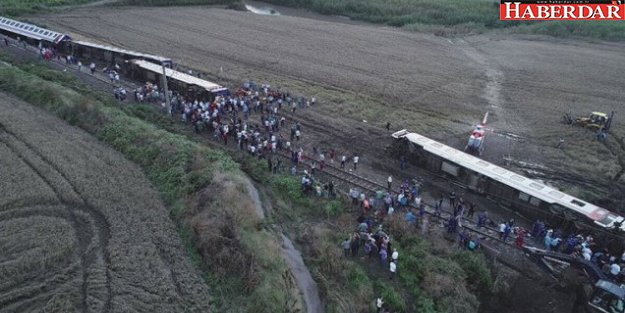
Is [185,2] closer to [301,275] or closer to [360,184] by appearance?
[360,184]

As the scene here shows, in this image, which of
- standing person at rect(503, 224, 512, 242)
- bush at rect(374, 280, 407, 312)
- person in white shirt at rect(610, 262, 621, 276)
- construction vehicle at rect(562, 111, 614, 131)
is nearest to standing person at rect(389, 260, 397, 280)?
bush at rect(374, 280, 407, 312)

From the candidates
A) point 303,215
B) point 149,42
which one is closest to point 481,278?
point 303,215

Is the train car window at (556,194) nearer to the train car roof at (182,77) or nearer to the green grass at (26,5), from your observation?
the train car roof at (182,77)

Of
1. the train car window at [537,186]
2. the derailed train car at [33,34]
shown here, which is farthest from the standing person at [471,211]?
the derailed train car at [33,34]

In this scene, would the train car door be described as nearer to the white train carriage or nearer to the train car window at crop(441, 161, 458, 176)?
the train car window at crop(441, 161, 458, 176)

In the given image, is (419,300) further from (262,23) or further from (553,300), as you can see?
(262,23)
